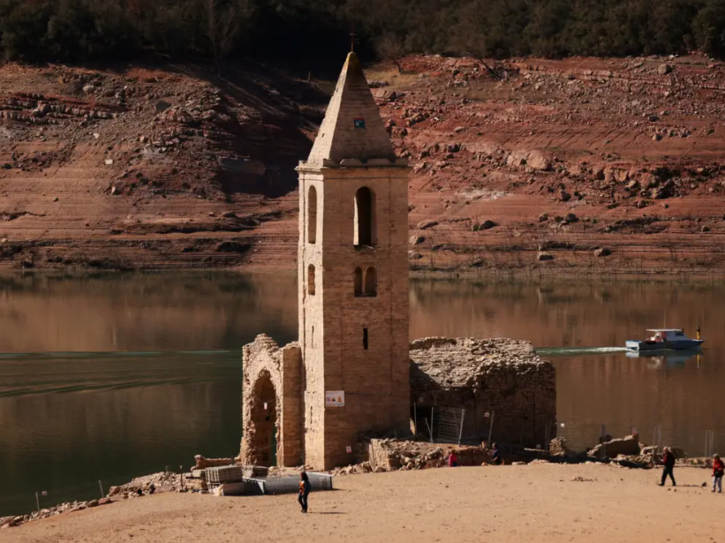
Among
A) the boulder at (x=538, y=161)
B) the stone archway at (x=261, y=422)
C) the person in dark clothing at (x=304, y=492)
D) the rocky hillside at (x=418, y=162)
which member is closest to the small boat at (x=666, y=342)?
the rocky hillside at (x=418, y=162)

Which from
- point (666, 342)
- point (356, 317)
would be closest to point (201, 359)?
point (666, 342)

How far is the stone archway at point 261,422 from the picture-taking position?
179ft

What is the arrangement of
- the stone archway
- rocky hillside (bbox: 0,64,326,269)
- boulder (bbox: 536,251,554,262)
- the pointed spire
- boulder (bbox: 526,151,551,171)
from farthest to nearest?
boulder (bbox: 526,151,551,171) < rocky hillside (bbox: 0,64,326,269) < boulder (bbox: 536,251,554,262) < the stone archway < the pointed spire

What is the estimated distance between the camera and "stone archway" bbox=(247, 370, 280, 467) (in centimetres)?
5456

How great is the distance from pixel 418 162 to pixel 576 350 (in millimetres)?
46651

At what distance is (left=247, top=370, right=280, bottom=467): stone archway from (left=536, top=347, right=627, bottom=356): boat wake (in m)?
26.2

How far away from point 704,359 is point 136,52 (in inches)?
2658

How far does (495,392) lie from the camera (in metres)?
52.4

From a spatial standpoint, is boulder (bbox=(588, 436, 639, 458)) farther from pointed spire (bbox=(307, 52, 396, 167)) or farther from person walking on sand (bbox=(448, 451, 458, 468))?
pointed spire (bbox=(307, 52, 396, 167))

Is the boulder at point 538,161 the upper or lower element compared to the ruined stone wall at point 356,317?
upper

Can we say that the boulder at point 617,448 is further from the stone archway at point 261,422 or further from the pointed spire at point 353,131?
the pointed spire at point 353,131

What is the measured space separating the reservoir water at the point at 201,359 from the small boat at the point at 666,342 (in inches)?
31.0

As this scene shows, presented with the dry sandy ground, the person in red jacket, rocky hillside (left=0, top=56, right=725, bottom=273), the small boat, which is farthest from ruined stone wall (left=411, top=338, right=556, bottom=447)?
rocky hillside (left=0, top=56, right=725, bottom=273)

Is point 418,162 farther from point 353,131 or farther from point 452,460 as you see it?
point 452,460
